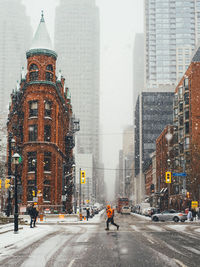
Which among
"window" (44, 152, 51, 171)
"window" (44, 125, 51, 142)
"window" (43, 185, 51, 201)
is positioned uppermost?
"window" (44, 125, 51, 142)

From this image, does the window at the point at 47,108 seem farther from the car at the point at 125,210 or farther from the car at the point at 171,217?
the car at the point at 125,210

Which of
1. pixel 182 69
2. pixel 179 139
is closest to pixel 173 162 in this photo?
pixel 179 139

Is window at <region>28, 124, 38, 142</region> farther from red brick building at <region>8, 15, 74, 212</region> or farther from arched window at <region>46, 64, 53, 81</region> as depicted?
arched window at <region>46, 64, 53, 81</region>

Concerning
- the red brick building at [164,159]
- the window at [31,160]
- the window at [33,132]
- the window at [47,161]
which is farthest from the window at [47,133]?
the red brick building at [164,159]

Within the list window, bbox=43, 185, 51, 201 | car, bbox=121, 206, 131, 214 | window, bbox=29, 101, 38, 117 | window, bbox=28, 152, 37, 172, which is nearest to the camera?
window, bbox=43, 185, 51, 201

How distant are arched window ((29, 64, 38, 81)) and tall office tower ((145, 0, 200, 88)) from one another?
134 m

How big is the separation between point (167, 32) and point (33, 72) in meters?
144

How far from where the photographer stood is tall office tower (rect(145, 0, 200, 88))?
19438cm

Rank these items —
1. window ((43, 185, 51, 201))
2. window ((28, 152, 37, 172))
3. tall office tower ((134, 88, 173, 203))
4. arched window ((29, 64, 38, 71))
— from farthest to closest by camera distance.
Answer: tall office tower ((134, 88, 173, 203)) → arched window ((29, 64, 38, 71)) → window ((28, 152, 37, 172)) → window ((43, 185, 51, 201))

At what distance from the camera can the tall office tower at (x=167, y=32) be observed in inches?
7653

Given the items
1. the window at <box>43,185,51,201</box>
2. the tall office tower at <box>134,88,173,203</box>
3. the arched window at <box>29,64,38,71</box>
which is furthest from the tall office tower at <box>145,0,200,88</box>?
the window at <box>43,185,51,201</box>

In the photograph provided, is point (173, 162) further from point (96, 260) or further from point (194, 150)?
point (96, 260)

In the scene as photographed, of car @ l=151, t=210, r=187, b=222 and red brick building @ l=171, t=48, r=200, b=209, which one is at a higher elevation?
red brick building @ l=171, t=48, r=200, b=209

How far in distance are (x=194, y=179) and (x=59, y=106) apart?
24.2 meters
